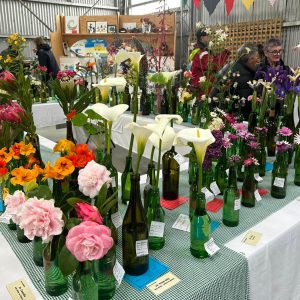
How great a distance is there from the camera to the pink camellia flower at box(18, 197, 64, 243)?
55 cm

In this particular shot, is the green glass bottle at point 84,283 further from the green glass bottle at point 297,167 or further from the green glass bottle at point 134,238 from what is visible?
the green glass bottle at point 297,167

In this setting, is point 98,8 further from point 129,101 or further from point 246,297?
point 246,297

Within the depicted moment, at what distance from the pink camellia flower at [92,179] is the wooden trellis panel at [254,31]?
15.9ft

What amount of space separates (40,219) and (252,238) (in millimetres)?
609

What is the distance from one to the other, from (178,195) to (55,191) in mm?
559

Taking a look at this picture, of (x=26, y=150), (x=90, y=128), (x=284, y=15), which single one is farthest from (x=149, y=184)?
(x=284, y=15)

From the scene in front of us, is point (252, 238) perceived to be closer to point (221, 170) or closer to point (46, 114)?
point (221, 170)

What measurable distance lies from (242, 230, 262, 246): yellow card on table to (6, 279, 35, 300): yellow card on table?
1.85 feet

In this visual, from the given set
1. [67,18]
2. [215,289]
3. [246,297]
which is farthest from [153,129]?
[67,18]

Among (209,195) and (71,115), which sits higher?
(71,115)

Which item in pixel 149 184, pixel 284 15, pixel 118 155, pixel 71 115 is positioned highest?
pixel 284 15

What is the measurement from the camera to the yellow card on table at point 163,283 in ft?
2.34

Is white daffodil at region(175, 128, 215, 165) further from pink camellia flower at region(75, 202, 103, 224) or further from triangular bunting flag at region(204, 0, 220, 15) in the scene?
triangular bunting flag at region(204, 0, 220, 15)

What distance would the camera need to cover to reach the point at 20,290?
0.72m
